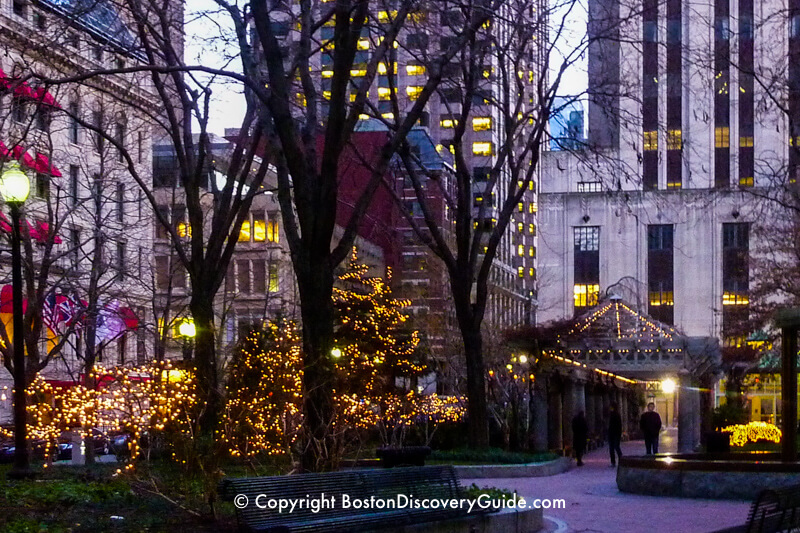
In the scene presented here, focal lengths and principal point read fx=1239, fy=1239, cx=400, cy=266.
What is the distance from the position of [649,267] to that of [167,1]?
2576 inches

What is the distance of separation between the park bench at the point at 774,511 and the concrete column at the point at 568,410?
29344mm

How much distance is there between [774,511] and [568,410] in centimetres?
3064

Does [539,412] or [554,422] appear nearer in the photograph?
[539,412]

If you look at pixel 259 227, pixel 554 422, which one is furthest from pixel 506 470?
pixel 259 227

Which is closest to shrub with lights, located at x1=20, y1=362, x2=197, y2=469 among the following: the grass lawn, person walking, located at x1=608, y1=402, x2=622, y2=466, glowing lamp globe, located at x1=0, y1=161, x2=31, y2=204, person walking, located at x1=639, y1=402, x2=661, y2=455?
the grass lawn

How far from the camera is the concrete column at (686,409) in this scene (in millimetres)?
39625

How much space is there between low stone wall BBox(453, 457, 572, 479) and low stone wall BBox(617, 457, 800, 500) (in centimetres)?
541

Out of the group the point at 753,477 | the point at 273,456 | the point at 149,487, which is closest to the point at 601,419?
the point at 753,477

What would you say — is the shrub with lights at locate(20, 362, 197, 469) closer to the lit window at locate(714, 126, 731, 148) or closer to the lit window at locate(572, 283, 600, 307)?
the lit window at locate(572, 283, 600, 307)

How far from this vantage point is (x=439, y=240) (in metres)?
27.6

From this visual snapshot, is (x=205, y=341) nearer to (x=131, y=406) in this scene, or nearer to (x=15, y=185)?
(x=131, y=406)

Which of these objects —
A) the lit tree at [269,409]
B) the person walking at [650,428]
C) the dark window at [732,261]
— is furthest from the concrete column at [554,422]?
the dark window at [732,261]

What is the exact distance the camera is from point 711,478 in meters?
21.2

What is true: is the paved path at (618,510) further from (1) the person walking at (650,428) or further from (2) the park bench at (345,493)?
(1) the person walking at (650,428)
